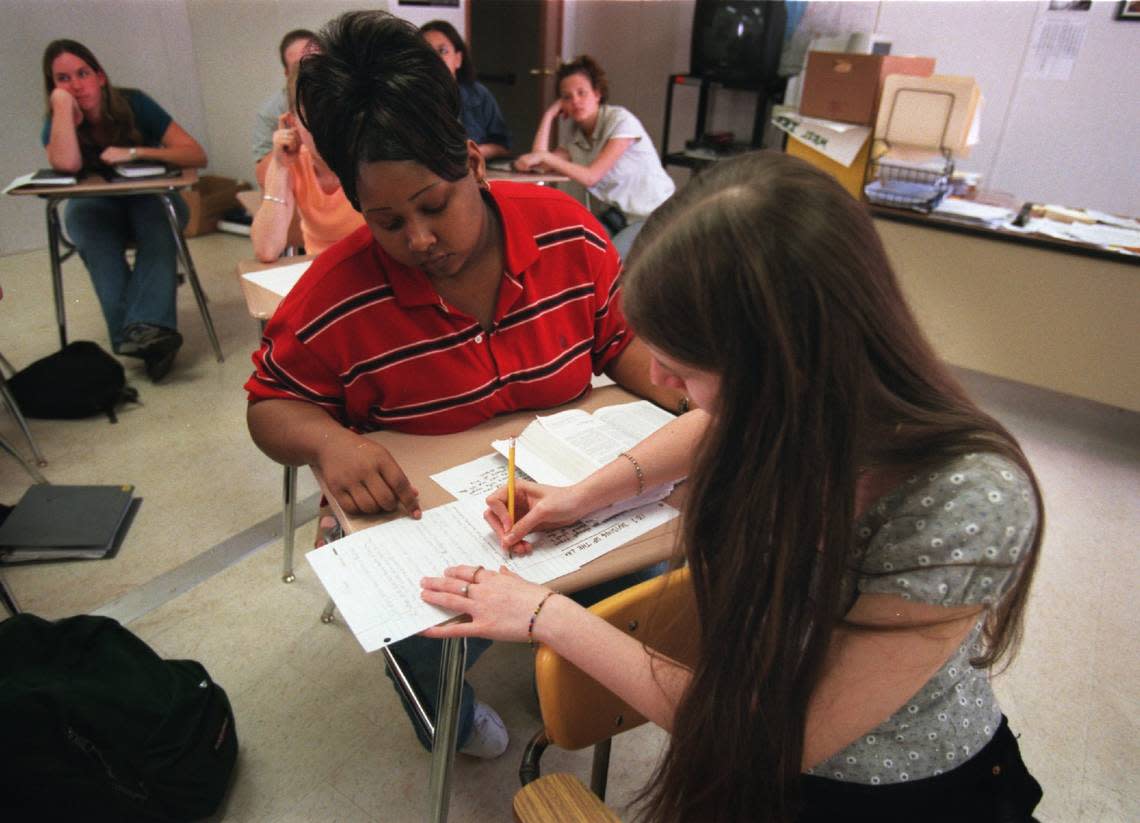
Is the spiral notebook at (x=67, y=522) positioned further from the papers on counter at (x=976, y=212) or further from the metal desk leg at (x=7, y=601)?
the papers on counter at (x=976, y=212)

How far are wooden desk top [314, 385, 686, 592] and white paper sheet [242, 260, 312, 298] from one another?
2.56 feet

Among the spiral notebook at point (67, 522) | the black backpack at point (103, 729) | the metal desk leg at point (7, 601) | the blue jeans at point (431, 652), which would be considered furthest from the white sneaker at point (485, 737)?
the spiral notebook at point (67, 522)

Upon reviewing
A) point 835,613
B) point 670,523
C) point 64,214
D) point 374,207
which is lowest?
point 64,214

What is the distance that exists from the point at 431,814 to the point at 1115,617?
1.87 meters

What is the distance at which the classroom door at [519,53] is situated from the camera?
4.92 metres

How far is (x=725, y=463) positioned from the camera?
62cm

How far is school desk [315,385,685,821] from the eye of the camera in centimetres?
88

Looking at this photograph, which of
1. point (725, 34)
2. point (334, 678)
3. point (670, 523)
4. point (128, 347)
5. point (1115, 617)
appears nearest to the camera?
point (670, 523)

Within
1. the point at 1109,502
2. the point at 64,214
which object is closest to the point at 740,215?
the point at 1109,502

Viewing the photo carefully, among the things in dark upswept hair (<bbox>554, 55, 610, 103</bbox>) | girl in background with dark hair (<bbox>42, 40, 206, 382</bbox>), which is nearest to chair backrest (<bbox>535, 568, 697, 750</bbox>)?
girl in background with dark hair (<bbox>42, 40, 206, 382</bbox>)

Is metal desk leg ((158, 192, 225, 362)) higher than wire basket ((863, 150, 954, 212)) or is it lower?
lower

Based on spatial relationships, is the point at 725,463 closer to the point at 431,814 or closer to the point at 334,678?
the point at 431,814

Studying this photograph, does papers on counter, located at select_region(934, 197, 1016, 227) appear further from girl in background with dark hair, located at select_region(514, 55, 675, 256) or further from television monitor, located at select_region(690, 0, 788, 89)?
television monitor, located at select_region(690, 0, 788, 89)

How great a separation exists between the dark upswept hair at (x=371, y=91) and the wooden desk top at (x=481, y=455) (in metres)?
0.42
